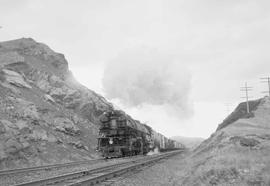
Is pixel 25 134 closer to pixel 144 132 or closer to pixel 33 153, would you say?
pixel 33 153

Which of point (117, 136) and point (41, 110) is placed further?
point (41, 110)

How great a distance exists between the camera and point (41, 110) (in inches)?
1428

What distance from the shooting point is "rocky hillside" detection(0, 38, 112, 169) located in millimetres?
27169

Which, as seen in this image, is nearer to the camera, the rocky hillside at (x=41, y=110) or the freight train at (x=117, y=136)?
the rocky hillside at (x=41, y=110)

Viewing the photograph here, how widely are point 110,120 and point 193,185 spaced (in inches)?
835

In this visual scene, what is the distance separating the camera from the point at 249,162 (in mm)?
13609

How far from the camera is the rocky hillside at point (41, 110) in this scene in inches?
1070

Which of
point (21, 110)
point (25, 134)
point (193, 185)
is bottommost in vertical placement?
point (193, 185)

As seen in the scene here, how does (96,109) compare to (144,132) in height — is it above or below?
above

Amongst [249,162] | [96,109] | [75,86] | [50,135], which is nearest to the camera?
[249,162]

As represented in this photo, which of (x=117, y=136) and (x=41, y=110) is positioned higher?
(x=41, y=110)

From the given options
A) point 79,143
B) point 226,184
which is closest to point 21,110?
point 79,143

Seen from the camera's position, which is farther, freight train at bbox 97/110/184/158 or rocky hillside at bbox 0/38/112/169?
freight train at bbox 97/110/184/158

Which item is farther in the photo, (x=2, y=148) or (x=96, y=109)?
(x=96, y=109)
